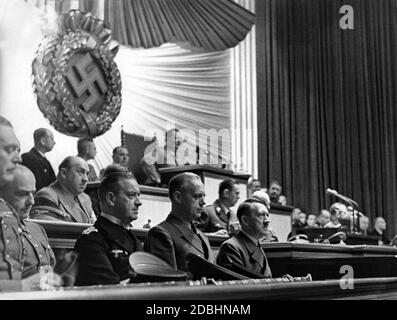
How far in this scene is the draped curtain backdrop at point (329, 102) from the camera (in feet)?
34.7

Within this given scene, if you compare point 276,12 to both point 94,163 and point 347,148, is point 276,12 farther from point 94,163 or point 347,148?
point 94,163

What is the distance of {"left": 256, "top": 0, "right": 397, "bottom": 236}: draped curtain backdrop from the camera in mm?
10578

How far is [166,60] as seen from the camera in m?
8.98

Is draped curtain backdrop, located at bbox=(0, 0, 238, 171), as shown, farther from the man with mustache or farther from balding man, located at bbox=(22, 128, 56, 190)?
balding man, located at bbox=(22, 128, 56, 190)

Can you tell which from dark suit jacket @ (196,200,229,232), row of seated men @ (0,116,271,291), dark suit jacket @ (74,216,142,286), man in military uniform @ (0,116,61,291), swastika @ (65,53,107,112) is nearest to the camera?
man in military uniform @ (0,116,61,291)

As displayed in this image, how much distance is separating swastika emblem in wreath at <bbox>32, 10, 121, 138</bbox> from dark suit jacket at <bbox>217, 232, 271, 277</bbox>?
143 inches

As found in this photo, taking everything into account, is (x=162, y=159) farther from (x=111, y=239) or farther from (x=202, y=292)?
(x=202, y=292)

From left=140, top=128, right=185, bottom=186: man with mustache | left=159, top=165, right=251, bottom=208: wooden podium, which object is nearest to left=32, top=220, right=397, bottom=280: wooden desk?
left=159, top=165, right=251, bottom=208: wooden podium

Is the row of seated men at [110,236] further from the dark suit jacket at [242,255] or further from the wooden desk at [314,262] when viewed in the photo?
the wooden desk at [314,262]

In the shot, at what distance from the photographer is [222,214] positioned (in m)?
5.42

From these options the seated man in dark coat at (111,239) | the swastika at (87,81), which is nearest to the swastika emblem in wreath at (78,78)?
the swastika at (87,81)

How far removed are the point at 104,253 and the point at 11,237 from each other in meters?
0.38

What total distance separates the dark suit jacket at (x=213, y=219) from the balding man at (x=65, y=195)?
1.38 m
